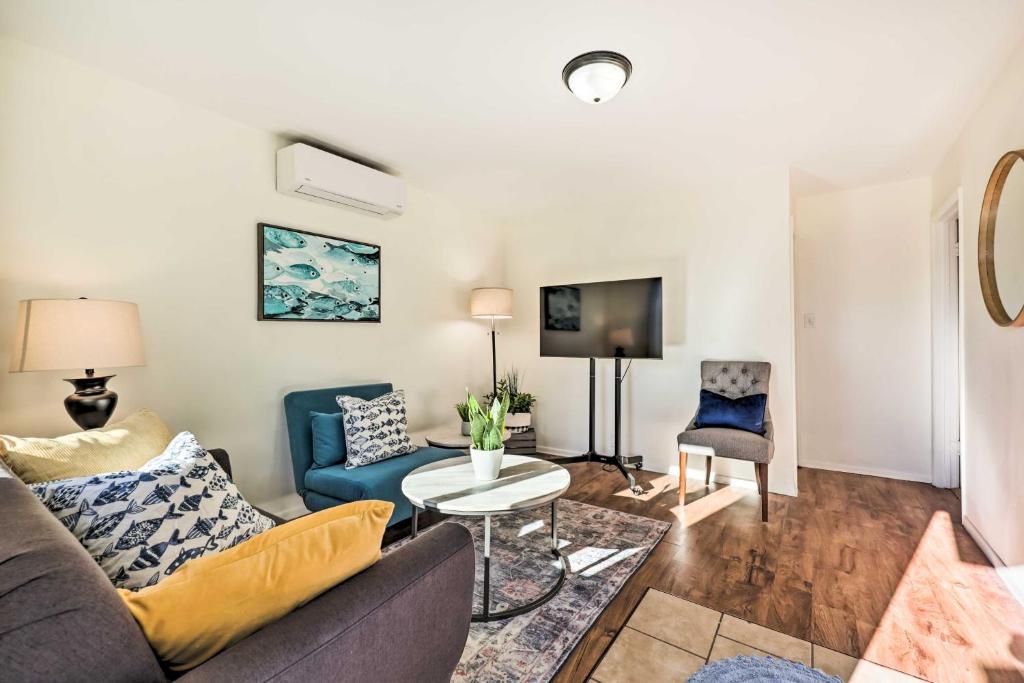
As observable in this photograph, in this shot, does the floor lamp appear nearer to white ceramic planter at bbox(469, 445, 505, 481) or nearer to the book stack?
the book stack

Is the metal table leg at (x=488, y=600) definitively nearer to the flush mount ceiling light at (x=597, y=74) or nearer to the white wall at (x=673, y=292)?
the flush mount ceiling light at (x=597, y=74)

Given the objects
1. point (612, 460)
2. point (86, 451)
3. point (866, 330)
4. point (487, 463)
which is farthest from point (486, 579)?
point (866, 330)

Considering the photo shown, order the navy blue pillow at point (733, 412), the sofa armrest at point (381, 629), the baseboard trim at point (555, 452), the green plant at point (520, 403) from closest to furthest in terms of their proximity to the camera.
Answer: the sofa armrest at point (381, 629) → the navy blue pillow at point (733, 412) → the green plant at point (520, 403) → the baseboard trim at point (555, 452)

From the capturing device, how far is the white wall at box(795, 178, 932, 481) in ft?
11.8

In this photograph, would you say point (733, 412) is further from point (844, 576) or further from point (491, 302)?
point (491, 302)

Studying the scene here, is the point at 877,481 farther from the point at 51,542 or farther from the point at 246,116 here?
the point at 246,116

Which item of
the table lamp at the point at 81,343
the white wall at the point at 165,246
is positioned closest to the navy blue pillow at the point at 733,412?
the white wall at the point at 165,246

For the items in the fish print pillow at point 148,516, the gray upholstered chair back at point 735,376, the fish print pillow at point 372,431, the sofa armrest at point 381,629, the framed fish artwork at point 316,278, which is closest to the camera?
the sofa armrest at point 381,629

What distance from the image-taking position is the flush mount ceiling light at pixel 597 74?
6.57 ft

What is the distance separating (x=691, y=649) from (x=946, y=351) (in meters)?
3.20

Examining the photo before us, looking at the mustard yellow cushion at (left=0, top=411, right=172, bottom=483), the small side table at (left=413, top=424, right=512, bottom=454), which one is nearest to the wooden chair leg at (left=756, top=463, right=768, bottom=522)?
the small side table at (left=413, top=424, right=512, bottom=454)

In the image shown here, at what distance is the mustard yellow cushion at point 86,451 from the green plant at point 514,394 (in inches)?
100

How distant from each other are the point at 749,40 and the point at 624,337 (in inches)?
81.7

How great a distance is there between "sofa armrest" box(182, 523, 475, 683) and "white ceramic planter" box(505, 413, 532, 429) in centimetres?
295
